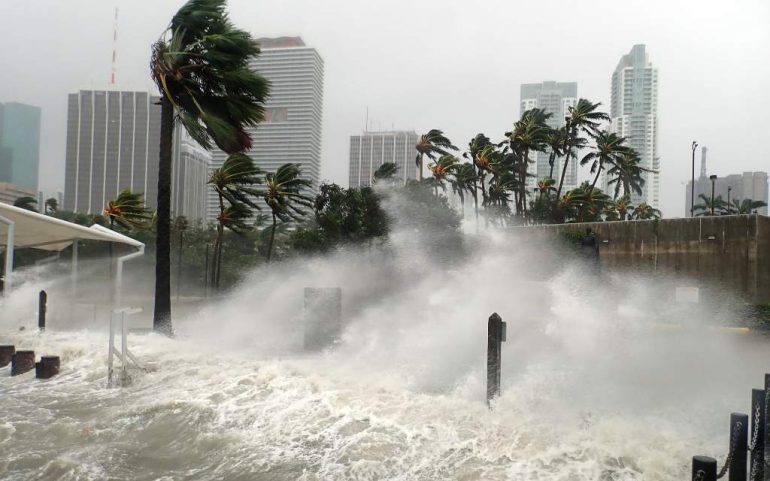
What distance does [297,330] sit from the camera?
16.8 meters

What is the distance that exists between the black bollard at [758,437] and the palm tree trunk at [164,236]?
1182cm

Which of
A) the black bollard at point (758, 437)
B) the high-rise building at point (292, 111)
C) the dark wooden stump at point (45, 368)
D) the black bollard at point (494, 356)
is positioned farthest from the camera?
the high-rise building at point (292, 111)

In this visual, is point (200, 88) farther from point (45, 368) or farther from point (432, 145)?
point (432, 145)

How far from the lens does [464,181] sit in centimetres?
4656

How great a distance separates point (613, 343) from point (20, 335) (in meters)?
14.2

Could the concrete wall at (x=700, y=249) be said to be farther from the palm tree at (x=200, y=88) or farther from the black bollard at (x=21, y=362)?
the black bollard at (x=21, y=362)

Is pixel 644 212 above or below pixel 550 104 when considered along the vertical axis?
below

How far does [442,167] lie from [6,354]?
32.7 metres

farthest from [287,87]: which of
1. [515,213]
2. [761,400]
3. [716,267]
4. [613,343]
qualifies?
[761,400]

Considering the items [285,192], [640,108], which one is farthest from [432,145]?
[640,108]

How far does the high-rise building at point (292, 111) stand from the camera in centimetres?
9238

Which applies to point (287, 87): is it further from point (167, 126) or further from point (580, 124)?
point (167, 126)

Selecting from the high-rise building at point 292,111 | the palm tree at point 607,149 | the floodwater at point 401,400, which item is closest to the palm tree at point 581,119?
the palm tree at point 607,149

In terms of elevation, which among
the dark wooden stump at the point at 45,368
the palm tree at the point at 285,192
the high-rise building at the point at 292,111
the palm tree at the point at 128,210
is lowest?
the dark wooden stump at the point at 45,368
